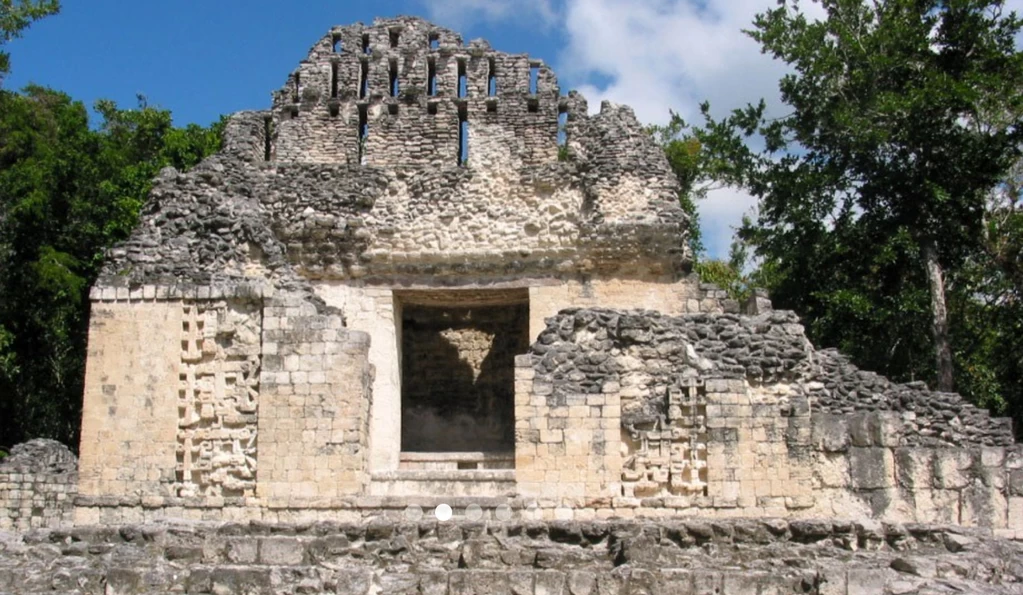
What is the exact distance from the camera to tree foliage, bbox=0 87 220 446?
19.5 metres

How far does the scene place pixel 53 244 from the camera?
20109 mm

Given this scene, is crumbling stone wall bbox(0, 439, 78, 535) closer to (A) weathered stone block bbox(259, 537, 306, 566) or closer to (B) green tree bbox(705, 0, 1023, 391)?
(A) weathered stone block bbox(259, 537, 306, 566)

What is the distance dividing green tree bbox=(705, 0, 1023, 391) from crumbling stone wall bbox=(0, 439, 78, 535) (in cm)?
1144

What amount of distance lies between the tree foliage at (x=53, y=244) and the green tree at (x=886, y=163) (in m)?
10.7

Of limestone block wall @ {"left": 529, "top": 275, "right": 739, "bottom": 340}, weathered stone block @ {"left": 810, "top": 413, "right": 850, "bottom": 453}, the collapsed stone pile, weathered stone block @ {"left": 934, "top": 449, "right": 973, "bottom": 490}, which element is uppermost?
limestone block wall @ {"left": 529, "top": 275, "right": 739, "bottom": 340}

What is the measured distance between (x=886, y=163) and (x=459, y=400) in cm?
782

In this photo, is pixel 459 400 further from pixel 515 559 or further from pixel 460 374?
pixel 515 559

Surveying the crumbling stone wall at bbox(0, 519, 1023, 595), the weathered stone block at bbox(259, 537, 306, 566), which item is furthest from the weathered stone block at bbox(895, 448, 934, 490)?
the weathered stone block at bbox(259, 537, 306, 566)

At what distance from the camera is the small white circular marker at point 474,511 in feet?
38.7

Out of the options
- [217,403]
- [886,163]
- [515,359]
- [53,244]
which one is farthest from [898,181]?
[53,244]

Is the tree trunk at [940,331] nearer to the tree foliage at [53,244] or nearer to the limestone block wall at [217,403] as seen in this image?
the limestone block wall at [217,403]

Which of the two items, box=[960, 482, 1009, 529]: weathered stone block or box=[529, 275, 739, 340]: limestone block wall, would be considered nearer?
box=[960, 482, 1009, 529]: weathered stone block

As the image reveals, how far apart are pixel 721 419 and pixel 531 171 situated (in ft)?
16.0

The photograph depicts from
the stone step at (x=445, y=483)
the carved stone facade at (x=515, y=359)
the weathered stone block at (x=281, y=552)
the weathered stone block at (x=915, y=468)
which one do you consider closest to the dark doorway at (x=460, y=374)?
the carved stone facade at (x=515, y=359)
